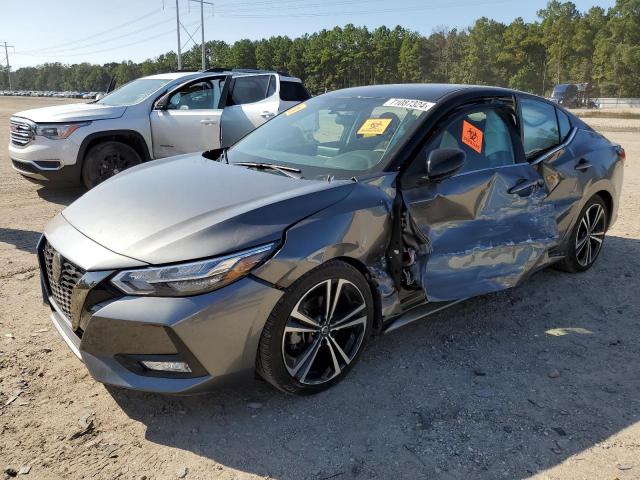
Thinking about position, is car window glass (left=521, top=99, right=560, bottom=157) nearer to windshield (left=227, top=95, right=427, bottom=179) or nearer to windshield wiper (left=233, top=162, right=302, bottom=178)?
windshield (left=227, top=95, right=427, bottom=179)

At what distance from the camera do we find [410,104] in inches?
145

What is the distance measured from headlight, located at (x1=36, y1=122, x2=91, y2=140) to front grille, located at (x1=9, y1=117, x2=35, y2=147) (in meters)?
0.14

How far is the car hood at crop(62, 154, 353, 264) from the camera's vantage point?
2.60m

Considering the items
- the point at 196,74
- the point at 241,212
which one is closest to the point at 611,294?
the point at 241,212

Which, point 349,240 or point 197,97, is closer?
point 349,240

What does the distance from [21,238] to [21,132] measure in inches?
93.2

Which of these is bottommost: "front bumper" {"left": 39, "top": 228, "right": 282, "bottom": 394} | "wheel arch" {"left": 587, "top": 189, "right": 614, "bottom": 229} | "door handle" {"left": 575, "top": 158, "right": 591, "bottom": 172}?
"front bumper" {"left": 39, "top": 228, "right": 282, "bottom": 394}

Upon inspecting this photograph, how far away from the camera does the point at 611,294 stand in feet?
15.1

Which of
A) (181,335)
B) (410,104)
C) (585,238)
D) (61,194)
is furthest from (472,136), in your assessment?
(61,194)

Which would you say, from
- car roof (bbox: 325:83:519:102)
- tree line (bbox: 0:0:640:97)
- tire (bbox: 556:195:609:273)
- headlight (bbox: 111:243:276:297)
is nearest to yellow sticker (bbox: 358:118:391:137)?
car roof (bbox: 325:83:519:102)

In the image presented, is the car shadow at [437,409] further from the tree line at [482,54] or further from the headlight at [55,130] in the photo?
the tree line at [482,54]

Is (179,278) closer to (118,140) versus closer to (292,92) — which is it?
(118,140)

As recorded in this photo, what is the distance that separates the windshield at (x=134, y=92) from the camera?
319 inches

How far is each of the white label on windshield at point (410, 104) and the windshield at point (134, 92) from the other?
5304 mm
